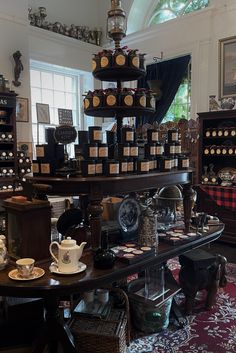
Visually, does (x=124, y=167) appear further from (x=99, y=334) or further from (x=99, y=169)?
(x=99, y=334)

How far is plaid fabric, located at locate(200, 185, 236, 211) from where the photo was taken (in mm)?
4622

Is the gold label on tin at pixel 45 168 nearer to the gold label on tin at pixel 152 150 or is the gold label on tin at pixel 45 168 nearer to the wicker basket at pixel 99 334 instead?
the gold label on tin at pixel 152 150

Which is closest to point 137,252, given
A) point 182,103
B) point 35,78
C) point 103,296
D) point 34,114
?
point 103,296

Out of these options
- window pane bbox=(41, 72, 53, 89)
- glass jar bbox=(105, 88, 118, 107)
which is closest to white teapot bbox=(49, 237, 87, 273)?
glass jar bbox=(105, 88, 118, 107)

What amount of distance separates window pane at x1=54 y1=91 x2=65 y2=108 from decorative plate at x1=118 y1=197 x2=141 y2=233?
15.4 ft

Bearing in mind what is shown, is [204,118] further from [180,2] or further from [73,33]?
[73,33]

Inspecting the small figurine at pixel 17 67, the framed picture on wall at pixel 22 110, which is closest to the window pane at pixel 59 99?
the framed picture on wall at pixel 22 110

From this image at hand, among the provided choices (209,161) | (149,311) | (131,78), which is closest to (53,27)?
(209,161)

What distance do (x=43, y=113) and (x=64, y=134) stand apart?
171 inches

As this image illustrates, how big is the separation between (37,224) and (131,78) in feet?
4.33

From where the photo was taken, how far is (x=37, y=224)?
1879 millimetres

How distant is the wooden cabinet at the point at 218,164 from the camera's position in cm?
472

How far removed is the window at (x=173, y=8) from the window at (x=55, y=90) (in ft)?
5.81

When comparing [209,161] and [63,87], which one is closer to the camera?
[209,161]
